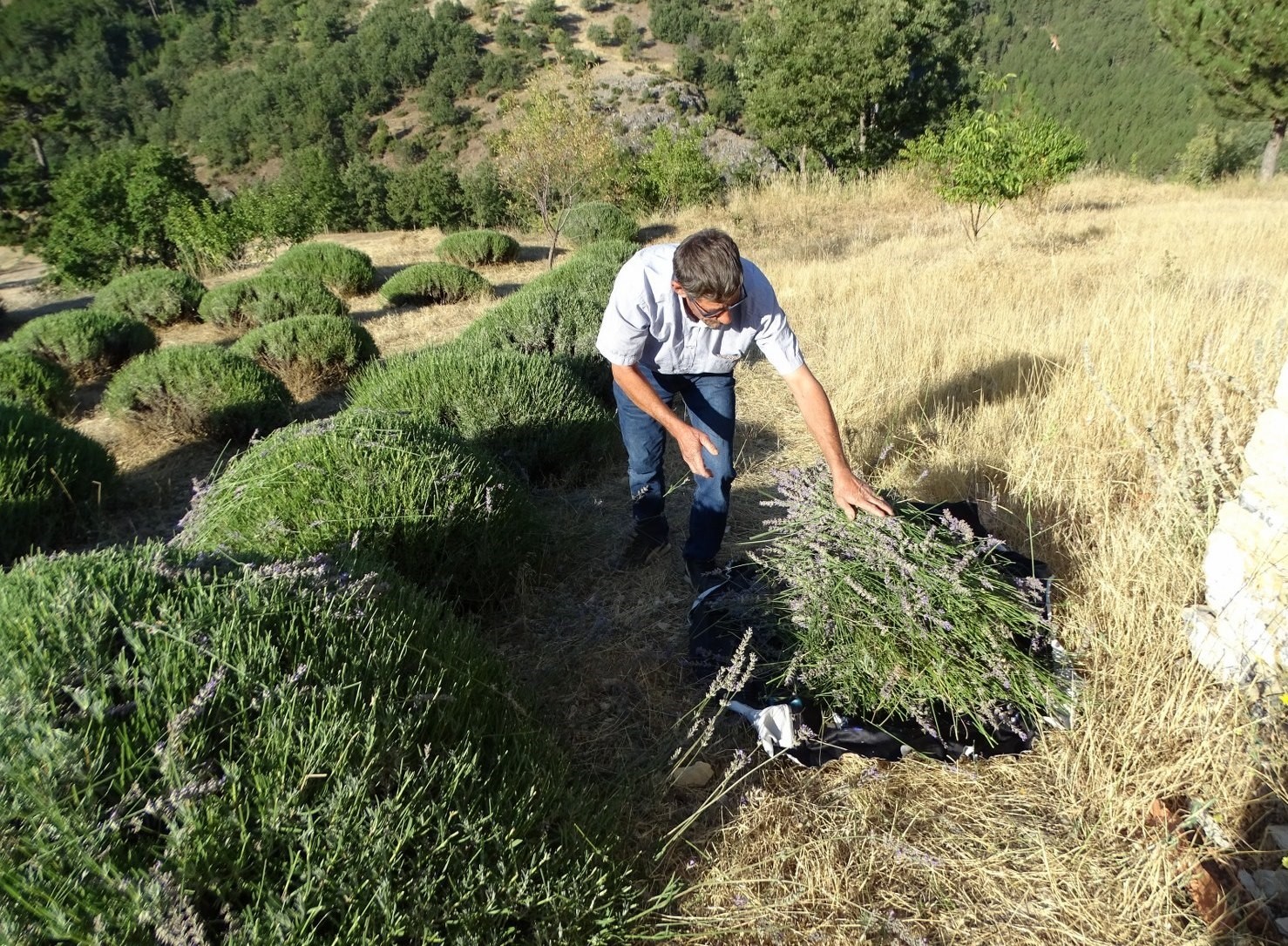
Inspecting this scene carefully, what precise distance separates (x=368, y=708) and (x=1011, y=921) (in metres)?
1.50

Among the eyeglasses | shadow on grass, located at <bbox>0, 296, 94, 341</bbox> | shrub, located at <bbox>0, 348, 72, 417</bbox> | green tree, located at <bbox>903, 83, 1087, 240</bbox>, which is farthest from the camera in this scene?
shadow on grass, located at <bbox>0, 296, 94, 341</bbox>

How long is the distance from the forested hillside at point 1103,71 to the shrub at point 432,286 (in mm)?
40203

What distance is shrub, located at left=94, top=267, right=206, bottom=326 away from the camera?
356 inches

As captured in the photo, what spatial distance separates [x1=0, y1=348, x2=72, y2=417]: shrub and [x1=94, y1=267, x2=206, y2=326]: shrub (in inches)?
125

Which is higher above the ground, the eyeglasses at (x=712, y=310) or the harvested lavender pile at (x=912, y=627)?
the eyeglasses at (x=712, y=310)

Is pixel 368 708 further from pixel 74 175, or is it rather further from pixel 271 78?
pixel 271 78

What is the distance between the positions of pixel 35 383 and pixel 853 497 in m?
7.00

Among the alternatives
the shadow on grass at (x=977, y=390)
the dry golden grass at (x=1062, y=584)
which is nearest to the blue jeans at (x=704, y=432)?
the dry golden grass at (x=1062, y=584)

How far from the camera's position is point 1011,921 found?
5.02ft

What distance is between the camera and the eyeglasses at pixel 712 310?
2.27 meters

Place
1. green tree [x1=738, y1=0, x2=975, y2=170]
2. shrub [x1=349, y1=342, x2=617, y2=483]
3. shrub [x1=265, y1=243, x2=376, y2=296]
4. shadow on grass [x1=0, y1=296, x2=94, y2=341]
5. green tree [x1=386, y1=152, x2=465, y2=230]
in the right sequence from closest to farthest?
shrub [x1=349, y1=342, x2=617, y2=483], shrub [x1=265, y1=243, x2=376, y2=296], shadow on grass [x1=0, y1=296, x2=94, y2=341], green tree [x1=738, y1=0, x2=975, y2=170], green tree [x1=386, y1=152, x2=465, y2=230]

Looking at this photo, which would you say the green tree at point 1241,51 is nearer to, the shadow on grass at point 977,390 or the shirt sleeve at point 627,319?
the shadow on grass at point 977,390

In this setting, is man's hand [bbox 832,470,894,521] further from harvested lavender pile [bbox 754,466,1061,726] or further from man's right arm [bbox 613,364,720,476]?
man's right arm [bbox 613,364,720,476]

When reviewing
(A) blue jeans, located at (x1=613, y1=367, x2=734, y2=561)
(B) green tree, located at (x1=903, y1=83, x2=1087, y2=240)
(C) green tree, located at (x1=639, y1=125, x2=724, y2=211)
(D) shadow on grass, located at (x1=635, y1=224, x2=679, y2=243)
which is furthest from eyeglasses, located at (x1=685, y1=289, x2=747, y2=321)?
Result: (C) green tree, located at (x1=639, y1=125, x2=724, y2=211)
